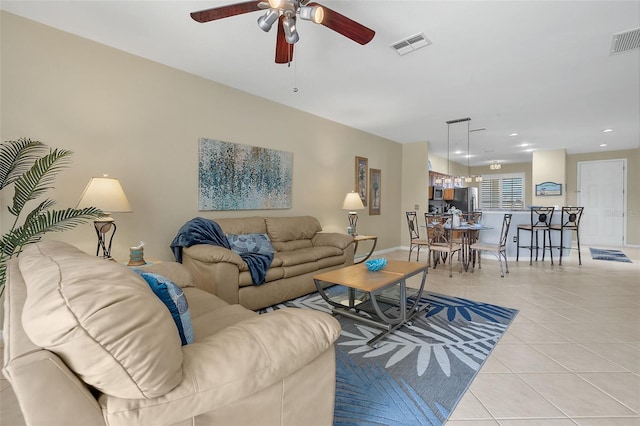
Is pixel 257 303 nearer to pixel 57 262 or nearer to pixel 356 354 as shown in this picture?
pixel 356 354

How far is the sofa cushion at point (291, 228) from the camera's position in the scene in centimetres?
409

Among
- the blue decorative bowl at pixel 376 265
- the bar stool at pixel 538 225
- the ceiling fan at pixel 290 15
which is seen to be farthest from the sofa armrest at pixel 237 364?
the bar stool at pixel 538 225

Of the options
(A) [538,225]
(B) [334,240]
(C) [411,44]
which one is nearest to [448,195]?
(A) [538,225]

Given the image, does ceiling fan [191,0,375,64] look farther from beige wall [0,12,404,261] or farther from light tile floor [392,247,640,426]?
light tile floor [392,247,640,426]

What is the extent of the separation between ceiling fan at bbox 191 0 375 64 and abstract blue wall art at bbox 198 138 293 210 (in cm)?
193

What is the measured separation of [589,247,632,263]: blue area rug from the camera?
6141mm

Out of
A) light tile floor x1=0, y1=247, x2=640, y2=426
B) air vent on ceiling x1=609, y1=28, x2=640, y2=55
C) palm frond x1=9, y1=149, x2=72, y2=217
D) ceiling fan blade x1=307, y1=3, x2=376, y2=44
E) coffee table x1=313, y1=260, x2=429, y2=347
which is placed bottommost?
light tile floor x1=0, y1=247, x2=640, y2=426

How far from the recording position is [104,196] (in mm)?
2502

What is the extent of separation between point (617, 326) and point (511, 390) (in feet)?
5.98

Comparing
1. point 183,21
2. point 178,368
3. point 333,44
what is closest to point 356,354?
point 178,368

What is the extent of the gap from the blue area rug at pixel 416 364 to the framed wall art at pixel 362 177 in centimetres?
330

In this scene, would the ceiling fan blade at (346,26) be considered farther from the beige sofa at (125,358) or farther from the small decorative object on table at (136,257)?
the small decorative object on table at (136,257)

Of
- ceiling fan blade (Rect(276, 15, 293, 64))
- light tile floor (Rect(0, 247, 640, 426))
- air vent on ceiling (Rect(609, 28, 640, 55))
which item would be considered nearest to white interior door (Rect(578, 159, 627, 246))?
light tile floor (Rect(0, 247, 640, 426))

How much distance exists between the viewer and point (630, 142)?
7.27m
